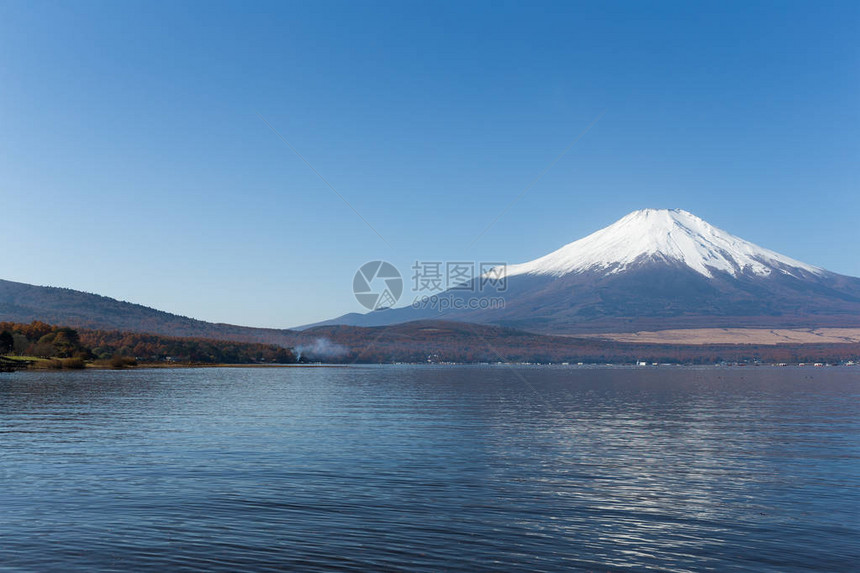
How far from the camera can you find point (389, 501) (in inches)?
1108

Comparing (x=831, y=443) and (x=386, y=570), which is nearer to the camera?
(x=386, y=570)

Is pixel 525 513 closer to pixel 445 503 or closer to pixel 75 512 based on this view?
pixel 445 503

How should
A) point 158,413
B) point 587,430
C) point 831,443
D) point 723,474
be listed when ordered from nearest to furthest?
point 723,474 < point 831,443 < point 587,430 < point 158,413

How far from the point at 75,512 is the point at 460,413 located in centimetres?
4969

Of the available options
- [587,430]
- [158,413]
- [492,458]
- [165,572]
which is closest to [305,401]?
[158,413]

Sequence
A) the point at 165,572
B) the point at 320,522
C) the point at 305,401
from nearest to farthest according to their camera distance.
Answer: the point at 165,572 → the point at 320,522 → the point at 305,401

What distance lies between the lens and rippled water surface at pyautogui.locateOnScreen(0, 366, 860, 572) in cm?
2120

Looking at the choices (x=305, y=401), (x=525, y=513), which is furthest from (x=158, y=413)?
(x=525, y=513)

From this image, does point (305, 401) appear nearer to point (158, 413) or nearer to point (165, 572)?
point (158, 413)

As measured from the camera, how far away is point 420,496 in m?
29.2

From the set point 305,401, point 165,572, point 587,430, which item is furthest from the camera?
point 305,401

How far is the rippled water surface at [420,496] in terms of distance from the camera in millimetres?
21203

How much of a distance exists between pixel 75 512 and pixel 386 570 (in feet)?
46.2

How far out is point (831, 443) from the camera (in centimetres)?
4822
